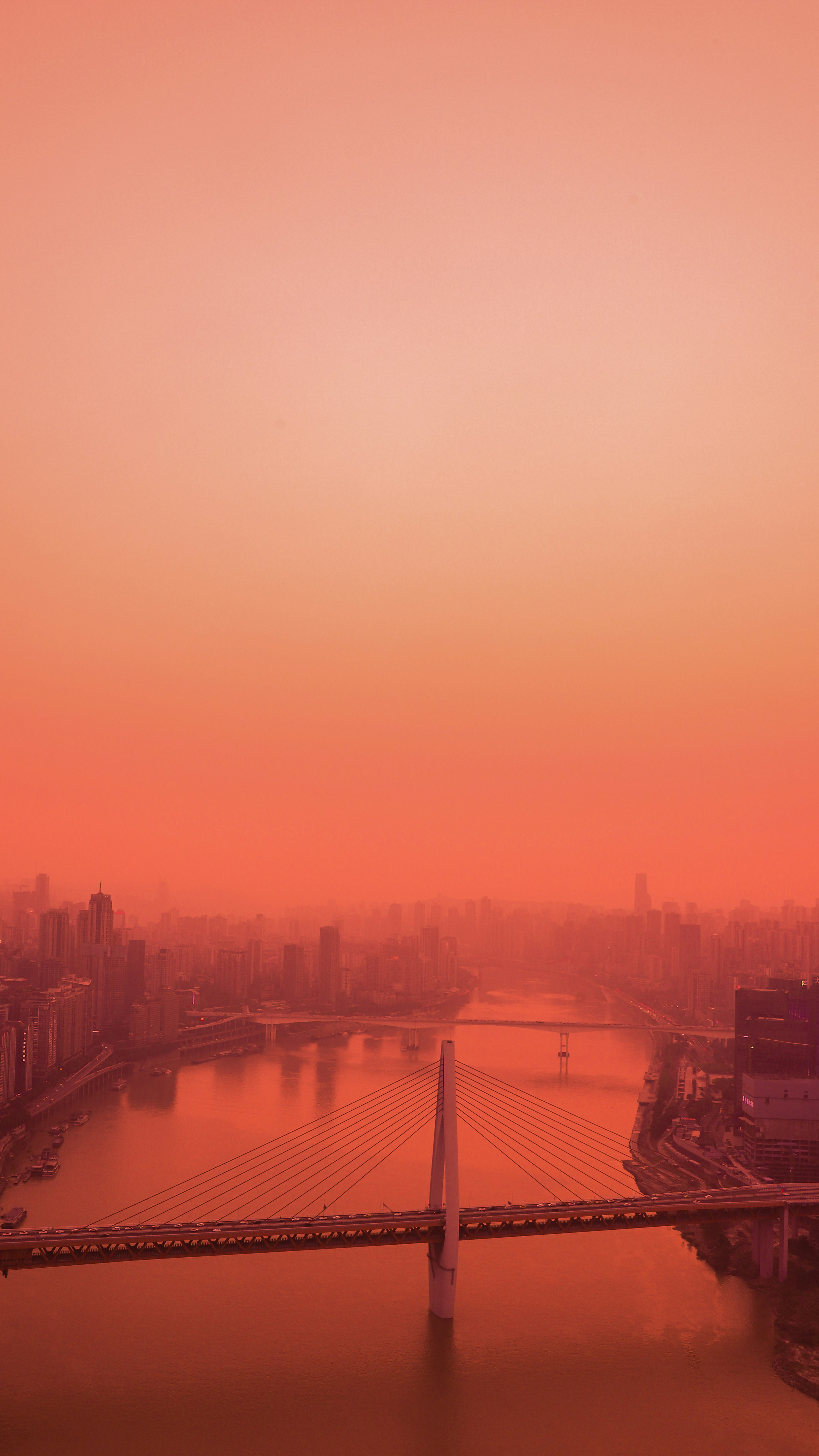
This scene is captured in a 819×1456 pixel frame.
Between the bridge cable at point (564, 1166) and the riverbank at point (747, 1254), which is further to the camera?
the bridge cable at point (564, 1166)

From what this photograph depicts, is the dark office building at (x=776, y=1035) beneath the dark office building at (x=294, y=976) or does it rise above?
above

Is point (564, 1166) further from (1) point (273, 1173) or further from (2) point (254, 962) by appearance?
(2) point (254, 962)

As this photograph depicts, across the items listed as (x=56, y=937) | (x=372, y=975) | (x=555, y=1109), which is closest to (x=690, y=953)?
(x=372, y=975)

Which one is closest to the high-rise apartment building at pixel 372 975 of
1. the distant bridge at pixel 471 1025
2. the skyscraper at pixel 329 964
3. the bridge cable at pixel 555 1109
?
the skyscraper at pixel 329 964

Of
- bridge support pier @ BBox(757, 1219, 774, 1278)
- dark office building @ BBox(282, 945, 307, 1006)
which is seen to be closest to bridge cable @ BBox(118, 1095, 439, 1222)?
bridge support pier @ BBox(757, 1219, 774, 1278)

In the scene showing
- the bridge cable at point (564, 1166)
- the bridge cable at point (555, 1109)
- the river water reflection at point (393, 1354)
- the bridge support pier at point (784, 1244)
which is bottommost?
the bridge cable at point (555, 1109)

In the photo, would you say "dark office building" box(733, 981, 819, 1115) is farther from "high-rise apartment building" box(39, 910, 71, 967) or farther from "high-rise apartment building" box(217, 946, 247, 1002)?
"high-rise apartment building" box(217, 946, 247, 1002)

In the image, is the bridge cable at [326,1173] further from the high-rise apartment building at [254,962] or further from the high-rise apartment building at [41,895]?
the high-rise apartment building at [41,895]
